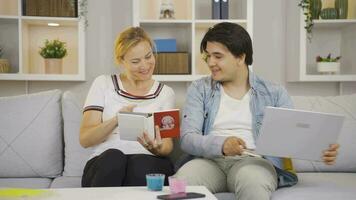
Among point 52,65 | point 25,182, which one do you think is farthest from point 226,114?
point 52,65

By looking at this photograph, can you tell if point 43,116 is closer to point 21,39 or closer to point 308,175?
point 21,39

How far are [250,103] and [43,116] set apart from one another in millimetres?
1040

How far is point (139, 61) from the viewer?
2.18 m

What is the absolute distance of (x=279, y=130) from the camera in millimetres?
1763

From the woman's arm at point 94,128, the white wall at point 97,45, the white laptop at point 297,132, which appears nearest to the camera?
the white laptop at point 297,132

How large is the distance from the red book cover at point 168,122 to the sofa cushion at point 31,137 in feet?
A: 2.23

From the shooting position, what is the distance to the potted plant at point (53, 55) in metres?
3.13

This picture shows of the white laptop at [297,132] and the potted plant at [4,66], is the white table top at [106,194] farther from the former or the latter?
the potted plant at [4,66]

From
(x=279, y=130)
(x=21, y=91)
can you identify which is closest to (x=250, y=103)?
(x=279, y=130)

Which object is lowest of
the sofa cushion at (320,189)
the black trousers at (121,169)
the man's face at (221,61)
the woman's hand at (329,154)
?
the sofa cushion at (320,189)

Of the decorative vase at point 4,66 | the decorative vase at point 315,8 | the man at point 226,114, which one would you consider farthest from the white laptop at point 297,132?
the decorative vase at point 4,66

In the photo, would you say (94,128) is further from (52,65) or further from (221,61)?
(52,65)

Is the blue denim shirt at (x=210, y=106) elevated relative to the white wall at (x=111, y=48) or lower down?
lower down

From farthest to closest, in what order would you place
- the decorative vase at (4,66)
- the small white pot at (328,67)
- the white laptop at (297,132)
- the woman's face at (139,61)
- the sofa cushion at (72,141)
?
the small white pot at (328,67) → the decorative vase at (4,66) → the sofa cushion at (72,141) → the woman's face at (139,61) → the white laptop at (297,132)
